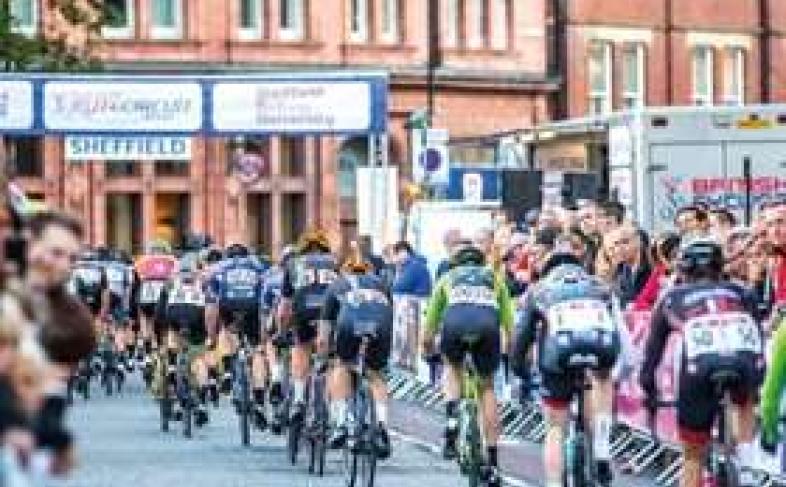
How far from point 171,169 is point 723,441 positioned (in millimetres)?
57320

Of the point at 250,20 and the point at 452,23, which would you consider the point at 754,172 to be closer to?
the point at 250,20

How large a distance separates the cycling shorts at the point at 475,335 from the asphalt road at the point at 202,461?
1.68m

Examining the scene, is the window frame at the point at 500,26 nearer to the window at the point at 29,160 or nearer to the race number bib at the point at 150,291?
the window at the point at 29,160

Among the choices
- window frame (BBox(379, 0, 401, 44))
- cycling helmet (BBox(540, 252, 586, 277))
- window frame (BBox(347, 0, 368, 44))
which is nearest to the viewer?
cycling helmet (BBox(540, 252, 586, 277))

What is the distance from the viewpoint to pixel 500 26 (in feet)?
266

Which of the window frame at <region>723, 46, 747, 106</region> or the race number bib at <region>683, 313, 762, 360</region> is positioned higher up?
the window frame at <region>723, 46, 747, 106</region>

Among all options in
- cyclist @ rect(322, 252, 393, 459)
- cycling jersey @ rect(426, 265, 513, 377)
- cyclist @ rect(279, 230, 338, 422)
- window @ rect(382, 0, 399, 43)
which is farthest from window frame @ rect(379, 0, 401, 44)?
cycling jersey @ rect(426, 265, 513, 377)

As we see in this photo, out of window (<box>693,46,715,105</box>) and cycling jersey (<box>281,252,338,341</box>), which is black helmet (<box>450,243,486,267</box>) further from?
window (<box>693,46,715,105</box>)

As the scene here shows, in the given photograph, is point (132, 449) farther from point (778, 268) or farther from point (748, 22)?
point (748, 22)

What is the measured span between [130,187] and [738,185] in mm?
37565

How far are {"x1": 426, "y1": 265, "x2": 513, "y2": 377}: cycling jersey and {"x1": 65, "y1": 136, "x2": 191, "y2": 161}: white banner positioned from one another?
21.5 m

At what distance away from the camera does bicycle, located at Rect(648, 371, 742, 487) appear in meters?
18.0

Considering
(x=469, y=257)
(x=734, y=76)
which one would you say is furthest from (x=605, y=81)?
(x=469, y=257)

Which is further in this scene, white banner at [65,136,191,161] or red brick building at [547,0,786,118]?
red brick building at [547,0,786,118]
